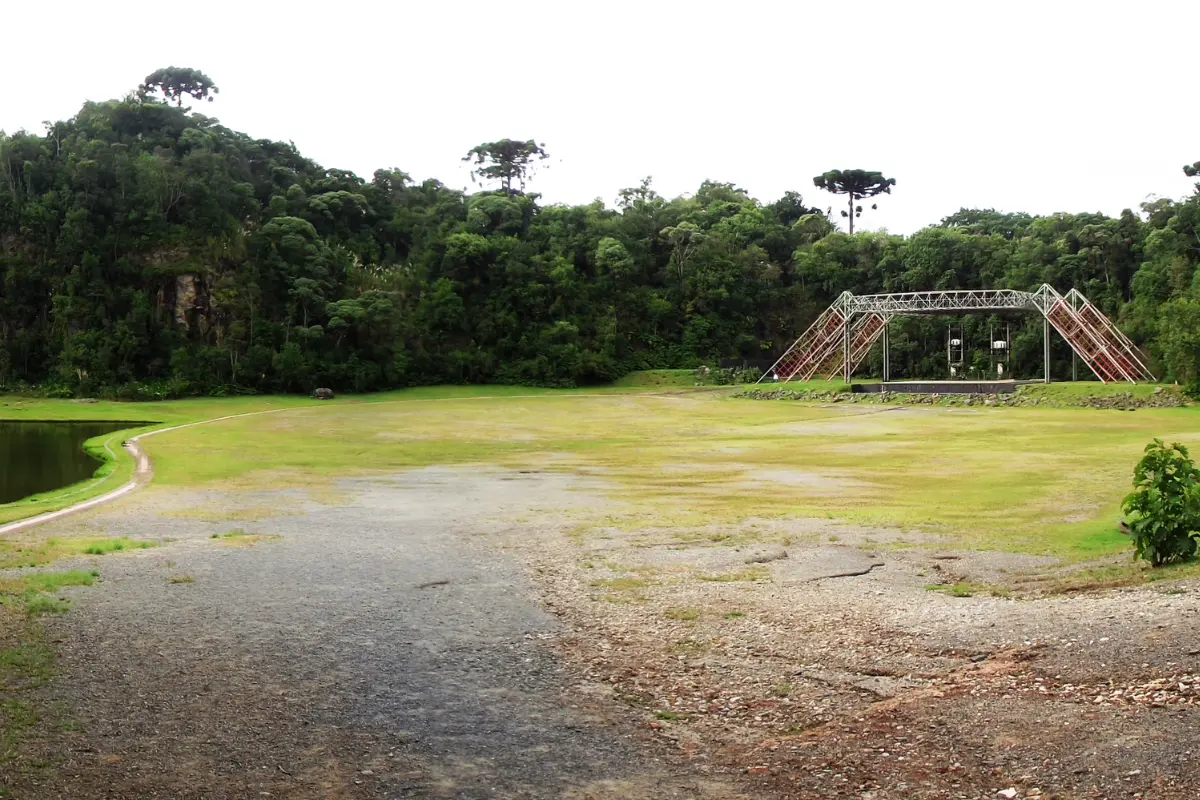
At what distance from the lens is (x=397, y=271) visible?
79.3 metres

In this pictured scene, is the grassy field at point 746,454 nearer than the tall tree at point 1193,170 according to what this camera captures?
Yes

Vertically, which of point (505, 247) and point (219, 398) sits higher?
point (505, 247)

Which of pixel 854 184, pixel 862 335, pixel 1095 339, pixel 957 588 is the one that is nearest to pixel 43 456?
pixel 957 588

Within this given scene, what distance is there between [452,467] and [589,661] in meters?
19.2

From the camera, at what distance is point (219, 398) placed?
61969 mm

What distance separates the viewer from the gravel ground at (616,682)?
5848 millimetres

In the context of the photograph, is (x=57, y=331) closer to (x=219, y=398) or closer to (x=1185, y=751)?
(x=219, y=398)

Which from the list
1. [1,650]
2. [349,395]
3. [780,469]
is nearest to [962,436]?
[780,469]

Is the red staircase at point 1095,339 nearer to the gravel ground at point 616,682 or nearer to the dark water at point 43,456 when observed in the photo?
the gravel ground at point 616,682

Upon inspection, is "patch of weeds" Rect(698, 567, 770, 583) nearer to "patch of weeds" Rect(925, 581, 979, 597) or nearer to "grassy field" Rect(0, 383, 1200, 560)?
"patch of weeds" Rect(925, 581, 979, 597)

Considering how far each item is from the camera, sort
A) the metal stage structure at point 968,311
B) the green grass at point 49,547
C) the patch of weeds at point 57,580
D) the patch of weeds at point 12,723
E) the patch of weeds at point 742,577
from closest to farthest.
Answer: the patch of weeds at point 12,723 < the patch of weeds at point 57,580 < the patch of weeds at point 742,577 < the green grass at point 49,547 < the metal stage structure at point 968,311

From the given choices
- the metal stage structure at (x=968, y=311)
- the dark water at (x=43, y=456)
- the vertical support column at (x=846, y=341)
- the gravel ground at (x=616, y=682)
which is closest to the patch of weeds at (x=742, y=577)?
the gravel ground at (x=616, y=682)

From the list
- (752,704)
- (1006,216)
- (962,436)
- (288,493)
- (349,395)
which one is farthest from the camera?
(1006,216)

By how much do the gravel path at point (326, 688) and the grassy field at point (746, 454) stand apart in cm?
628
